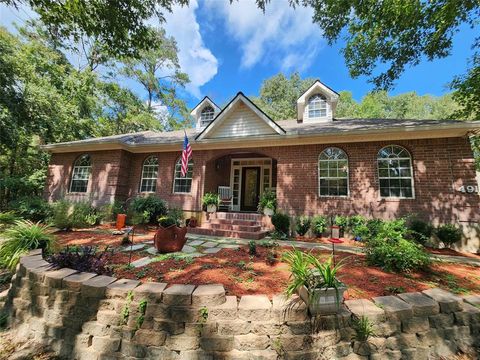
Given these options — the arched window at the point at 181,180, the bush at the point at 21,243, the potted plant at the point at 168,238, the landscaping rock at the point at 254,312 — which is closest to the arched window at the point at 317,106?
the arched window at the point at 181,180

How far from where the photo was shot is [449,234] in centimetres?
628

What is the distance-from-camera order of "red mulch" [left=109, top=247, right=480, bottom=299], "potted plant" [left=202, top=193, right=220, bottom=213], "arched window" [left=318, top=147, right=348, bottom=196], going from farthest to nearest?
1. "potted plant" [left=202, top=193, right=220, bottom=213]
2. "arched window" [left=318, top=147, right=348, bottom=196]
3. "red mulch" [left=109, top=247, right=480, bottom=299]

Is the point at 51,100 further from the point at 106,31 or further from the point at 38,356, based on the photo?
the point at 38,356

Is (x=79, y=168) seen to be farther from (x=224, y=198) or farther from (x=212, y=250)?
(x=212, y=250)

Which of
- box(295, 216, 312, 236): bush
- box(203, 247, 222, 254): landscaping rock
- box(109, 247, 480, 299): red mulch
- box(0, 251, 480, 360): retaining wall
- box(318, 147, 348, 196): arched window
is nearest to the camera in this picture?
box(0, 251, 480, 360): retaining wall

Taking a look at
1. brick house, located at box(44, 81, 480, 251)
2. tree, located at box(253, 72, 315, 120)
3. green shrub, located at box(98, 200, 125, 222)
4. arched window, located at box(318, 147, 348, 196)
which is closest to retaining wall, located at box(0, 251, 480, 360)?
brick house, located at box(44, 81, 480, 251)

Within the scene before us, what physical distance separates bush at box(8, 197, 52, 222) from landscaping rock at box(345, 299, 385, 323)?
442 inches

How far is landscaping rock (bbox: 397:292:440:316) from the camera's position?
2.47 meters

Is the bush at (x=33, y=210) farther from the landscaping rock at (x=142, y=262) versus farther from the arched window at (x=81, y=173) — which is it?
the landscaping rock at (x=142, y=262)

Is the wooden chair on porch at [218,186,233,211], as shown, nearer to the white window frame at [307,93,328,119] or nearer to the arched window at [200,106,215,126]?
the arched window at [200,106,215,126]

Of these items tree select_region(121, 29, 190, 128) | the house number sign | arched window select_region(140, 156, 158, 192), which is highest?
tree select_region(121, 29, 190, 128)

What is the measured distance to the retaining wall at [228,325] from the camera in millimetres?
2236

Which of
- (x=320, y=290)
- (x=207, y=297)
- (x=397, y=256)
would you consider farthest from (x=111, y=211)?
(x=397, y=256)

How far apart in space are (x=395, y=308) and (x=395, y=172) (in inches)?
257
